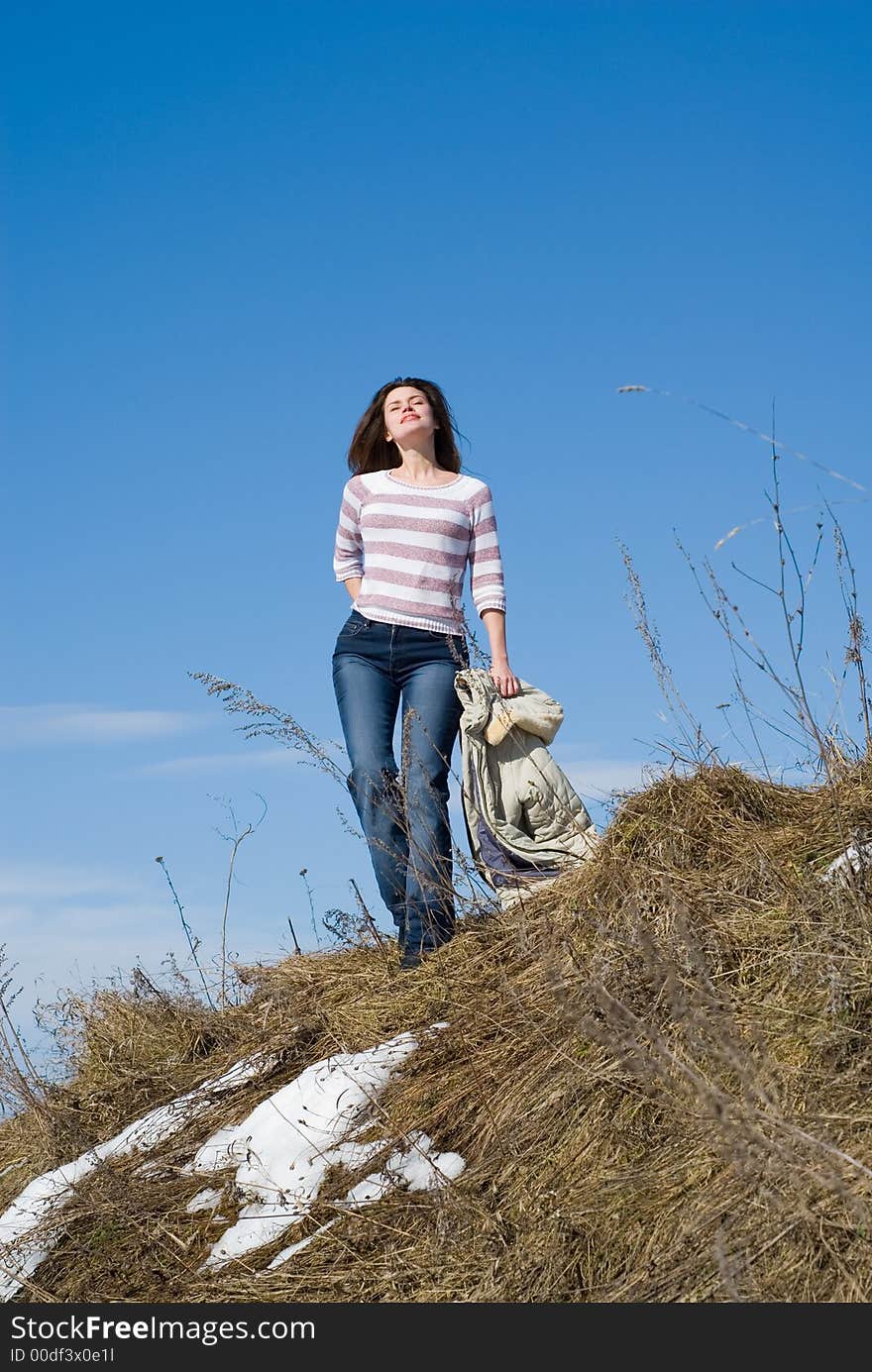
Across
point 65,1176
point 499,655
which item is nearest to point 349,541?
point 499,655

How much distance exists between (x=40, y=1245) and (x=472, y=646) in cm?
289

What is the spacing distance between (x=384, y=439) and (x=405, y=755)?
5.85ft

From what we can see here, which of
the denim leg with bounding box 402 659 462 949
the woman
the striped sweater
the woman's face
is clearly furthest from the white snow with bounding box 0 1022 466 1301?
the woman's face

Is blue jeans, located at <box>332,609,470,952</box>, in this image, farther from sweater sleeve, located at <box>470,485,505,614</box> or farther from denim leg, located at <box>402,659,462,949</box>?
sweater sleeve, located at <box>470,485,505,614</box>

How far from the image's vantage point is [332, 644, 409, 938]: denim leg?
5684mm

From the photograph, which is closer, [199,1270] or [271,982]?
[199,1270]

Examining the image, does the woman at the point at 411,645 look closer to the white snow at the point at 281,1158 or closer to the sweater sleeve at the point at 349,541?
the sweater sleeve at the point at 349,541

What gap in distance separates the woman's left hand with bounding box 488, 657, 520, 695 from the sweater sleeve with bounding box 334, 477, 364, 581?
0.89 metres

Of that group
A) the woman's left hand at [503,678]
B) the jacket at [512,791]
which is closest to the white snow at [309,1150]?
the jacket at [512,791]

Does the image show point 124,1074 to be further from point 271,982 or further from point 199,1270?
point 199,1270

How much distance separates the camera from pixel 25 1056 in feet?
19.2

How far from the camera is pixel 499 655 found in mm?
5801

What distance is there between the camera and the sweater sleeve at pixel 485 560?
5965 millimetres

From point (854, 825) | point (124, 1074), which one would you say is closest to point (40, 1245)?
point (124, 1074)
